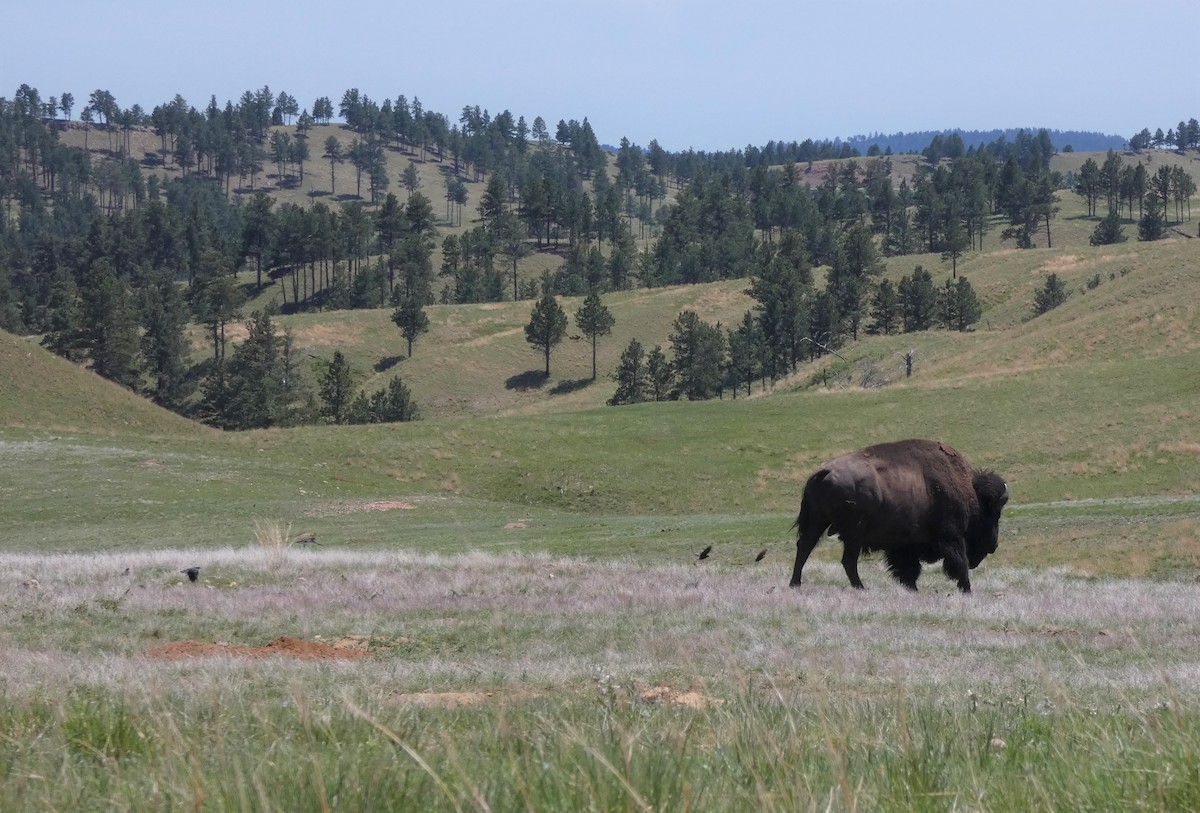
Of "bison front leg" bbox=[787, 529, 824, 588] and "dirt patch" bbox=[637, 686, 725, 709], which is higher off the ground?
"dirt patch" bbox=[637, 686, 725, 709]

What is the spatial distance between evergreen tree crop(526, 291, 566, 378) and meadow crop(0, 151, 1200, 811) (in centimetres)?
5643

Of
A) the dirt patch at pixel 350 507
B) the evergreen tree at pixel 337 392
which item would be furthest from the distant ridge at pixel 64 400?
the dirt patch at pixel 350 507

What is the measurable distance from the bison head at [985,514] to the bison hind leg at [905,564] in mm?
1035

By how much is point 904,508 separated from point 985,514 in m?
1.75

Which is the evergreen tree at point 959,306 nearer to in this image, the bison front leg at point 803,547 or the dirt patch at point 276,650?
the bison front leg at point 803,547

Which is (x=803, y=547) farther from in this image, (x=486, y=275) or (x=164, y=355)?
(x=486, y=275)

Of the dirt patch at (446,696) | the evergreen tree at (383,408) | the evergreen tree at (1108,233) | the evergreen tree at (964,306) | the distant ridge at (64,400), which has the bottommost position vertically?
the evergreen tree at (383,408)

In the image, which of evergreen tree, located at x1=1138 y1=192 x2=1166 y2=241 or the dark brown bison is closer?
the dark brown bison

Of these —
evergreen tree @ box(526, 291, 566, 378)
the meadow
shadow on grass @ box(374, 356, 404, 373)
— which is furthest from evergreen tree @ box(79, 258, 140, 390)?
evergreen tree @ box(526, 291, 566, 378)

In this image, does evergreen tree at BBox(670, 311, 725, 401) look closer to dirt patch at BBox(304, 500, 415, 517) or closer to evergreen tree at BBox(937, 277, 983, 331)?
evergreen tree at BBox(937, 277, 983, 331)

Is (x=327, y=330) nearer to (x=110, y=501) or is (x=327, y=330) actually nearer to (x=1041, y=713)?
(x=110, y=501)

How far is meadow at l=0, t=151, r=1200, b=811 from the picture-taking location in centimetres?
429

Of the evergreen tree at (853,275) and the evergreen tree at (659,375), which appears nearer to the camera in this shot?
the evergreen tree at (659,375)

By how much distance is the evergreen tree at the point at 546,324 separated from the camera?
4724 inches
